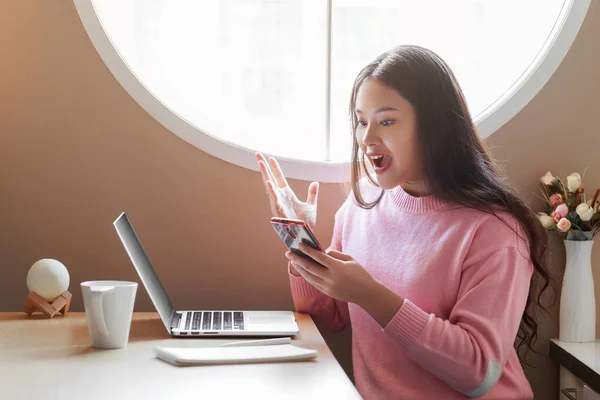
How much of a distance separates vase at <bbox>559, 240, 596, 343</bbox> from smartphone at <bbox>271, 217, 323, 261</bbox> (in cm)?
81

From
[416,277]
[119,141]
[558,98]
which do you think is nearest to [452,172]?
[416,277]

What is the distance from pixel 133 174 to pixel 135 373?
0.72 metres

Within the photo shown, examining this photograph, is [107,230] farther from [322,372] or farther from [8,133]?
[322,372]

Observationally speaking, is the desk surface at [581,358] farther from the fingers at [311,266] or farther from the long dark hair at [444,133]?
the fingers at [311,266]

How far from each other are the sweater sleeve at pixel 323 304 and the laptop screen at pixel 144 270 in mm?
297

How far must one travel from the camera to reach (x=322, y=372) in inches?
46.9

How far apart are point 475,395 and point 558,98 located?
2.91ft

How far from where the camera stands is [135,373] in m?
1.17

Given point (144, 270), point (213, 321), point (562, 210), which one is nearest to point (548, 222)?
point (562, 210)

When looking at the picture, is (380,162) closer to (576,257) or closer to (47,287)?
(576,257)

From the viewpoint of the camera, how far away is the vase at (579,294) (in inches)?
70.9

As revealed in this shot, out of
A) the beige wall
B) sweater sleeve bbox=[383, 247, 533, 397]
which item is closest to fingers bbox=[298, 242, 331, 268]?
sweater sleeve bbox=[383, 247, 533, 397]

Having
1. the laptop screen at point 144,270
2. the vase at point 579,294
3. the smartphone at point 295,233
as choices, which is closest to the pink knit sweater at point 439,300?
the smartphone at point 295,233

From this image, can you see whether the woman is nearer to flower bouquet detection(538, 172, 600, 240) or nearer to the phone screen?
the phone screen
